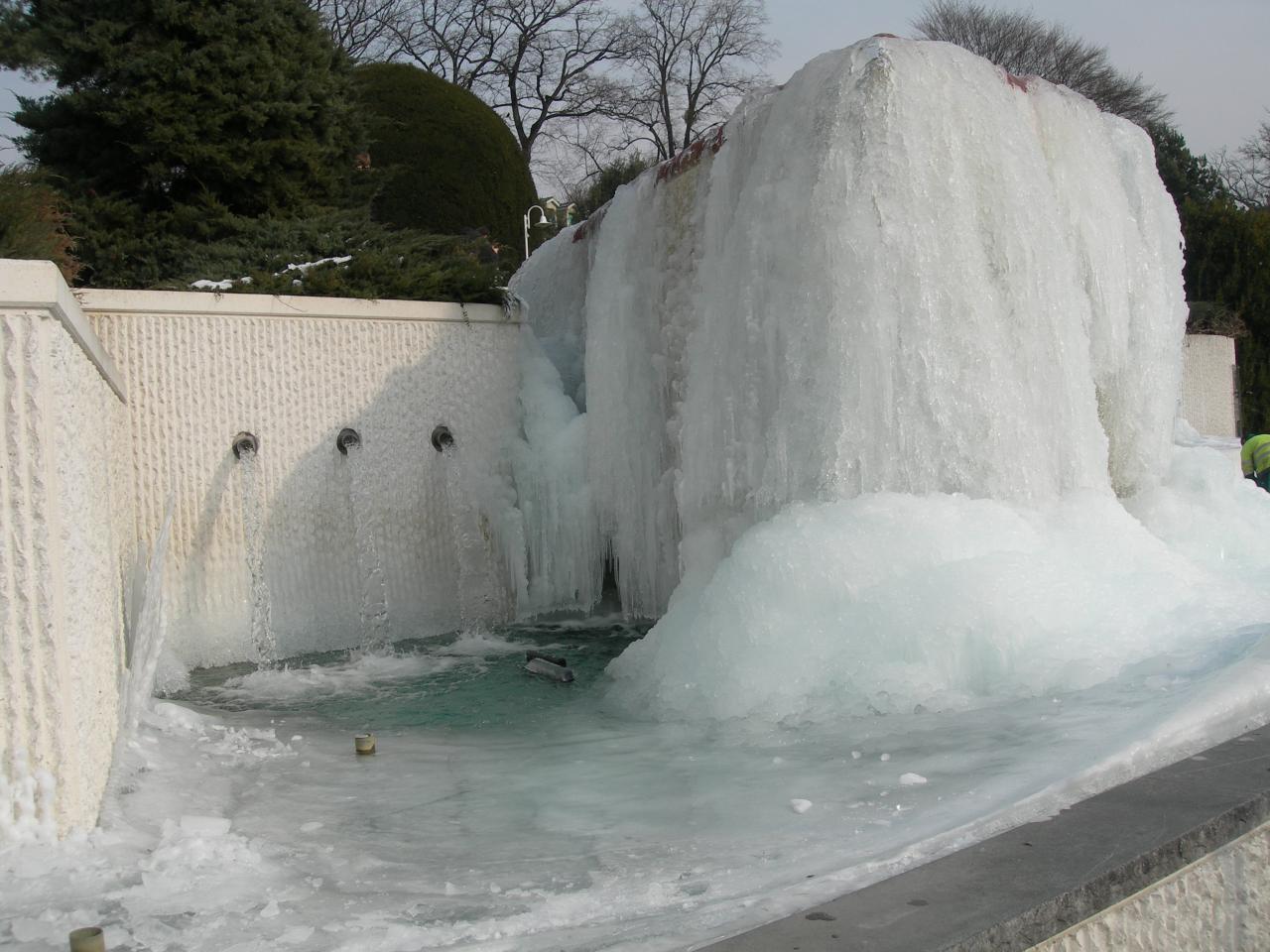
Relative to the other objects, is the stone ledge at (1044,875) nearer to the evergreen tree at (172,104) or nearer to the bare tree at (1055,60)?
the evergreen tree at (172,104)

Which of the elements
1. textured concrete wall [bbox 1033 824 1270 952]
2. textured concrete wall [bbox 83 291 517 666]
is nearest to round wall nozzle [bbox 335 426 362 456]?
textured concrete wall [bbox 83 291 517 666]

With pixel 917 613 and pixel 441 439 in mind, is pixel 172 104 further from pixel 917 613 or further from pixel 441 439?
pixel 917 613

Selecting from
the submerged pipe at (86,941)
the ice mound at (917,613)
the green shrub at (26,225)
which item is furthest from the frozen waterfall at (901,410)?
the green shrub at (26,225)

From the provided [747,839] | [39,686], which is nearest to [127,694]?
[39,686]

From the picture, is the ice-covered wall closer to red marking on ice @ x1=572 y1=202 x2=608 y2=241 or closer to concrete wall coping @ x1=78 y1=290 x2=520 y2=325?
concrete wall coping @ x1=78 y1=290 x2=520 y2=325

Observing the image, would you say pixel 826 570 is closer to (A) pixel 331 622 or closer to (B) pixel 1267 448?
(A) pixel 331 622

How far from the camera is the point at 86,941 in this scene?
202 cm

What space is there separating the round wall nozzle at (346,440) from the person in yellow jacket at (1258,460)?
6.59m

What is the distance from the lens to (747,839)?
2.72 metres

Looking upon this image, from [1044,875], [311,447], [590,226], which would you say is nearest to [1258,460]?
[590,226]

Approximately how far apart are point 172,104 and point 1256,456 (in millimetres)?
8555

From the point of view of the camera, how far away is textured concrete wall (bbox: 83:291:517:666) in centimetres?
623

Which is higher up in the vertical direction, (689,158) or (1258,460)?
(689,158)

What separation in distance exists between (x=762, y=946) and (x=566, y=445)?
5.47 meters
